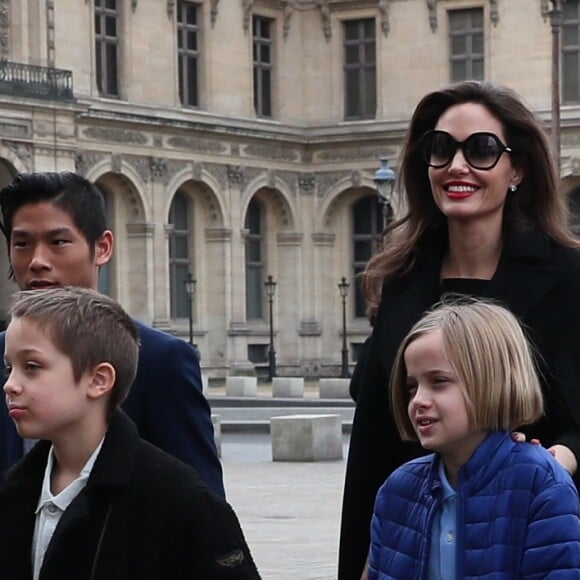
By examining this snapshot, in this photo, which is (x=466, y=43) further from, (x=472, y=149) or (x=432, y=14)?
(x=472, y=149)

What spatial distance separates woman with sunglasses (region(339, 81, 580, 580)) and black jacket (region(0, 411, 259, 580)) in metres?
1.02

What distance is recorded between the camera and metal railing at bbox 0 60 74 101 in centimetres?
3912

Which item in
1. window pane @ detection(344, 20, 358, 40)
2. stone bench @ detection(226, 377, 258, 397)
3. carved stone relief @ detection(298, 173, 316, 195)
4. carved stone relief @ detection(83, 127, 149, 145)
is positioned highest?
window pane @ detection(344, 20, 358, 40)

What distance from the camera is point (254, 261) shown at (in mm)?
49438

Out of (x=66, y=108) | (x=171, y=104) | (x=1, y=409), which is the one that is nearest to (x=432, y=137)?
(x=1, y=409)

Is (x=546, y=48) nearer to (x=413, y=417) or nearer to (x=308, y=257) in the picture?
(x=308, y=257)

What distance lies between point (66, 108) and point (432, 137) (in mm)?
36147

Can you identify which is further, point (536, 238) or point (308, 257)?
point (308, 257)

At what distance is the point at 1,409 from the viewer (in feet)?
14.6

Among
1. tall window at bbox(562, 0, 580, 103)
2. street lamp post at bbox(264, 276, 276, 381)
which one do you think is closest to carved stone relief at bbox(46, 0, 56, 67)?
street lamp post at bbox(264, 276, 276, 381)

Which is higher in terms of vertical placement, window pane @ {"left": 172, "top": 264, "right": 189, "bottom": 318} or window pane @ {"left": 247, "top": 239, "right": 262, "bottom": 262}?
window pane @ {"left": 247, "top": 239, "right": 262, "bottom": 262}

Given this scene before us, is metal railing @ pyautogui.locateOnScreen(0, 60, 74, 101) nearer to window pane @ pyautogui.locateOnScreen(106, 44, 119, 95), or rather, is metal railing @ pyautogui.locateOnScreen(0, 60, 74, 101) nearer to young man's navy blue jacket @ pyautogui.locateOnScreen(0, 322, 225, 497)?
window pane @ pyautogui.locateOnScreen(106, 44, 119, 95)

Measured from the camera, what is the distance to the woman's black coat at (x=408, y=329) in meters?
4.51

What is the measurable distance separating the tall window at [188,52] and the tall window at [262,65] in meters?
2.27
